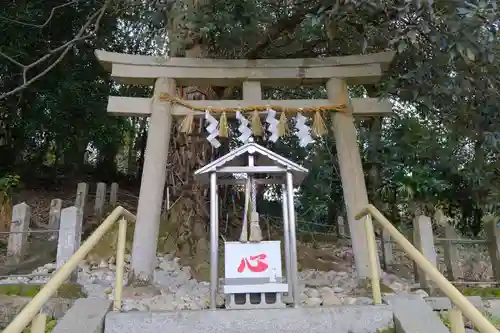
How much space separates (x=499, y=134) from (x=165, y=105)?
140 inches

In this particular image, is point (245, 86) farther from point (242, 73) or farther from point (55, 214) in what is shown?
point (55, 214)

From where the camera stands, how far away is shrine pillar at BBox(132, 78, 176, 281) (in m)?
4.54

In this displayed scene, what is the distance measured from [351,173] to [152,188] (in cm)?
229

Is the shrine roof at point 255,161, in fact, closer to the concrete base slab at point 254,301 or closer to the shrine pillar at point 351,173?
the concrete base slab at point 254,301

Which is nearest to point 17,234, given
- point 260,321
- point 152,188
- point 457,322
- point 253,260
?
point 152,188

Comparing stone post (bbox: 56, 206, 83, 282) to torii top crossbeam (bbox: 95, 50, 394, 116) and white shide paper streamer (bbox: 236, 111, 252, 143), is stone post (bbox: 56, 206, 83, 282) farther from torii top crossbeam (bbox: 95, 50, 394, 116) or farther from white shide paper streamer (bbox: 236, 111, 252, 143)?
white shide paper streamer (bbox: 236, 111, 252, 143)

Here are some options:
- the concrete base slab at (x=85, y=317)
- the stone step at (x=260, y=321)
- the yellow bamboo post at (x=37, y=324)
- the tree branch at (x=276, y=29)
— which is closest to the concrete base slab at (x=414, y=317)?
the stone step at (x=260, y=321)

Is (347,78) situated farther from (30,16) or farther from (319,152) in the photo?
(30,16)

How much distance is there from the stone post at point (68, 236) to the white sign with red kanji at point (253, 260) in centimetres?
152

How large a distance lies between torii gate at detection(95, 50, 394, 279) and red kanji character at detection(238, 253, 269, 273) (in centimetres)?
175

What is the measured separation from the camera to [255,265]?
3318 millimetres

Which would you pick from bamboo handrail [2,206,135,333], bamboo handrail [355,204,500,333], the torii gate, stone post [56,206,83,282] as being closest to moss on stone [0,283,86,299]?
stone post [56,206,83,282]

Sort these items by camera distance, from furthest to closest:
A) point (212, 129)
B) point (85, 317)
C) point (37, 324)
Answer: point (212, 129) < point (85, 317) < point (37, 324)

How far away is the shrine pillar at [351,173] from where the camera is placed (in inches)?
185
